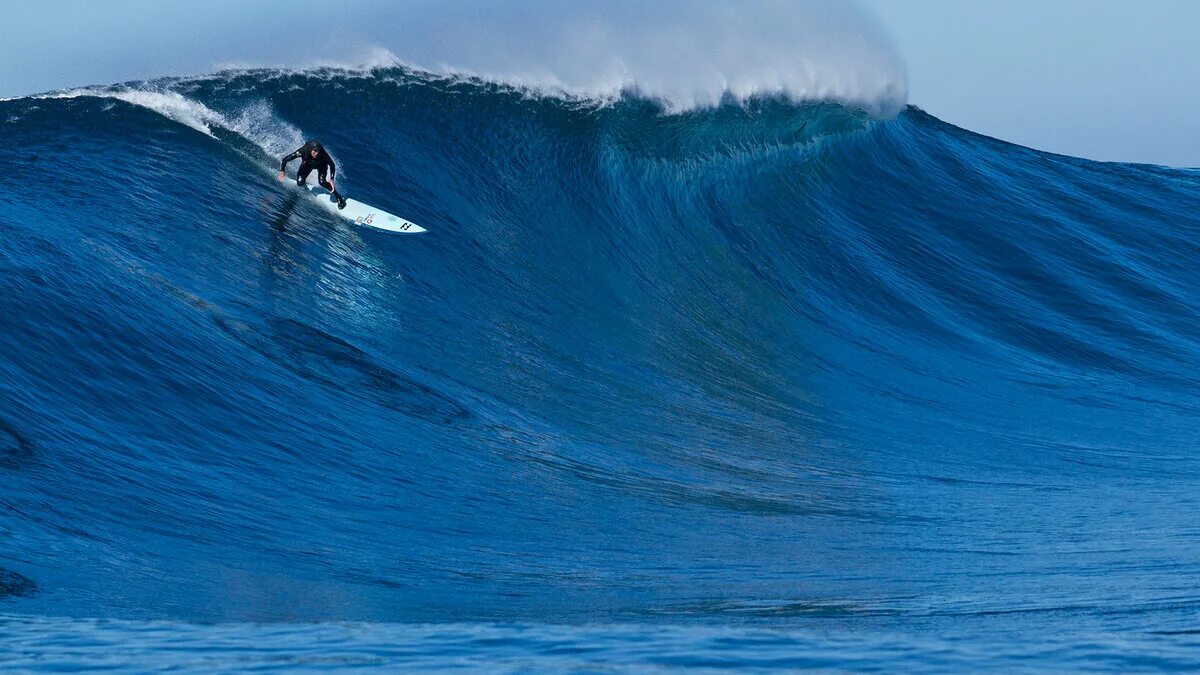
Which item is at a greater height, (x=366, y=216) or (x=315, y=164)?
(x=315, y=164)

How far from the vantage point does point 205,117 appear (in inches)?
522

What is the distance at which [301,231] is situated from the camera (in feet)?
38.2

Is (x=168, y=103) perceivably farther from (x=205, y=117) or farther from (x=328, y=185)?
(x=328, y=185)

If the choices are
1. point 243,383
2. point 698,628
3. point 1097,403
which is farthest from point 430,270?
point 698,628

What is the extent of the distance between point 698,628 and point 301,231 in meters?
7.46

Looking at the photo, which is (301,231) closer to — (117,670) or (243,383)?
(243,383)

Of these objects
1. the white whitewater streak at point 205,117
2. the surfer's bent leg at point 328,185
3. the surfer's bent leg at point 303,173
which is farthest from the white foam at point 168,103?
the surfer's bent leg at point 328,185

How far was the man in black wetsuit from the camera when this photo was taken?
12141mm

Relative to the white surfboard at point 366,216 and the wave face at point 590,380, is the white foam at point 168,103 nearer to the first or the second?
the wave face at point 590,380

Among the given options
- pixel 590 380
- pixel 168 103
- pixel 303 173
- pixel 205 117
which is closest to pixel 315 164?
pixel 303 173

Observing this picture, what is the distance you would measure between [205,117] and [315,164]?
179cm

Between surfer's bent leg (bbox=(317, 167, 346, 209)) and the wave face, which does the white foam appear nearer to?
the wave face

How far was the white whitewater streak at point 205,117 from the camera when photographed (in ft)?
43.1

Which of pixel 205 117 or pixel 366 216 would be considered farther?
pixel 205 117
